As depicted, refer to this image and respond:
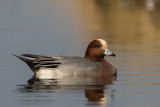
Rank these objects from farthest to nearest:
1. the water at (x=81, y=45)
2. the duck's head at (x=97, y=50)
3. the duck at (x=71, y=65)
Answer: the duck's head at (x=97, y=50)
the duck at (x=71, y=65)
the water at (x=81, y=45)

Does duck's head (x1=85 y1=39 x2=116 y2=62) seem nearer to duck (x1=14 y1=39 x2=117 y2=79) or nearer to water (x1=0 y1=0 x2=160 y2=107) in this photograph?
duck (x1=14 y1=39 x2=117 y2=79)

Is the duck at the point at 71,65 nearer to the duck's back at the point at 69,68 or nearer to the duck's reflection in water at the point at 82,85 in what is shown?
the duck's back at the point at 69,68

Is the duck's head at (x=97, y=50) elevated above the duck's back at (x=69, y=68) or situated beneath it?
elevated above

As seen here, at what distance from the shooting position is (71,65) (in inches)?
592

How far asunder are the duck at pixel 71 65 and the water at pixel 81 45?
284 mm

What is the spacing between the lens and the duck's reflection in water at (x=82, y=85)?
12.5 metres

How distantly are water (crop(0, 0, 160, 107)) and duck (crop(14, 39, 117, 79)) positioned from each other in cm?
28

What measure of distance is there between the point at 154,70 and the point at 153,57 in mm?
1853

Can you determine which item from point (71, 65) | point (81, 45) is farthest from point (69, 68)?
point (81, 45)

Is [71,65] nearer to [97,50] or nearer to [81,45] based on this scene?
[97,50]

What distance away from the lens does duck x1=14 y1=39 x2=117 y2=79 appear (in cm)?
1476

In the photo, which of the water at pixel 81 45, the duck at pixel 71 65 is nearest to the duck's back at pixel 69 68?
the duck at pixel 71 65

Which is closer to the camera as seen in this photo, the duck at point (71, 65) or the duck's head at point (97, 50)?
the duck at point (71, 65)

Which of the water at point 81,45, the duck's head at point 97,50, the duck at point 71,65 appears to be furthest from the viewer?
the duck's head at point 97,50
